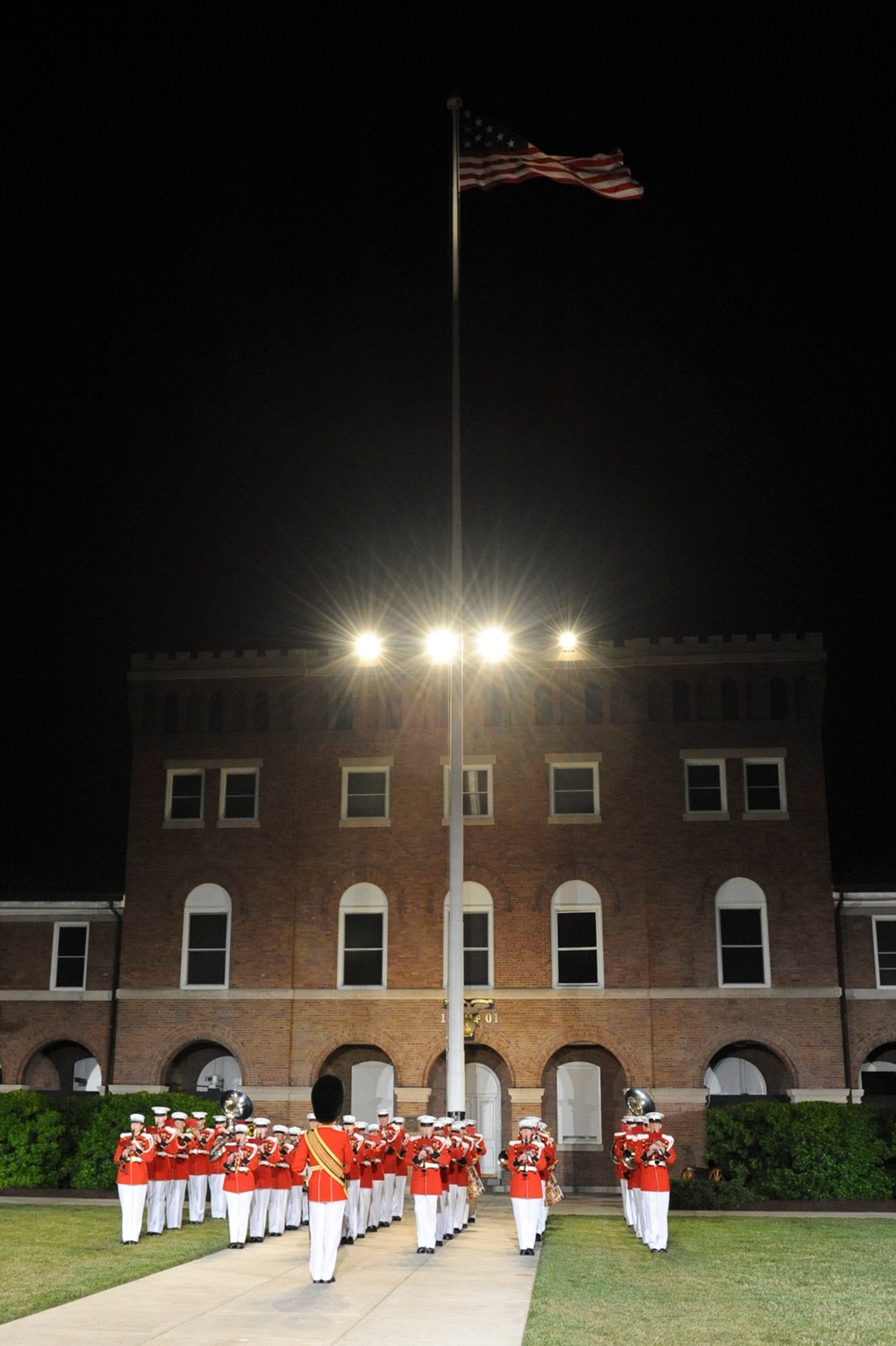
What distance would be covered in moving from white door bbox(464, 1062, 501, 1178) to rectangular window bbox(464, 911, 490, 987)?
7.37ft

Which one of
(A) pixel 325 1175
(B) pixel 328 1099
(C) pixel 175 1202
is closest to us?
(A) pixel 325 1175

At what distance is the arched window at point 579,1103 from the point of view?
33469 millimetres

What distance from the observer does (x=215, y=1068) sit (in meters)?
35.7

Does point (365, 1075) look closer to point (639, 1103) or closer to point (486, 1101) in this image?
point (486, 1101)

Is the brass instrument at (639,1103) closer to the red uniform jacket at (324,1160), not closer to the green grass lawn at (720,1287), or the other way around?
the green grass lawn at (720,1287)

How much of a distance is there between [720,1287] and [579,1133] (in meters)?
18.7

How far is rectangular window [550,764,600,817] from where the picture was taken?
35.0 meters

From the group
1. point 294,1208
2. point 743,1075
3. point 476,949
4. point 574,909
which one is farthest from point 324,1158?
point 743,1075

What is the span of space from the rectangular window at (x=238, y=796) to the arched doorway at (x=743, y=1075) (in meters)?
13.5

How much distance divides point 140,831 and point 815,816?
1754 cm

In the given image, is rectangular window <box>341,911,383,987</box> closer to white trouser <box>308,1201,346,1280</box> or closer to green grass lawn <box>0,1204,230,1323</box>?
green grass lawn <box>0,1204,230,1323</box>

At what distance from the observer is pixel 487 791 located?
3538 cm

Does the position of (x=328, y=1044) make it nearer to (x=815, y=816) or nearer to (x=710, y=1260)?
(x=815, y=816)

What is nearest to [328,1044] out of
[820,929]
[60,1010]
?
[60,1010]
